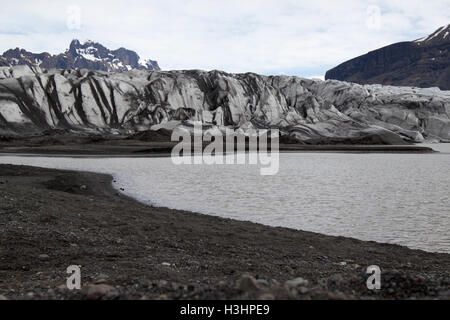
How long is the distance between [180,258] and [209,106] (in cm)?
12848

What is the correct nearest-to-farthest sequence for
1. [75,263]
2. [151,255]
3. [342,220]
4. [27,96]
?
[75,263] → [151,255] → [342,220] → [27,96]

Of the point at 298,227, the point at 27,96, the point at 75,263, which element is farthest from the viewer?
the point at 27,96

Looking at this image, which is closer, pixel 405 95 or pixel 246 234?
pixel 246 234

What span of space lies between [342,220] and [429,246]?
452cm

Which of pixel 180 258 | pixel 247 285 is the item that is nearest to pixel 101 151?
pixel 180 258

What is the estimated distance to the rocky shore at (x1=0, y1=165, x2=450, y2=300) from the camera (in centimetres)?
575

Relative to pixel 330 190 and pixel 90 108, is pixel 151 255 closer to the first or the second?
pixel 330 190

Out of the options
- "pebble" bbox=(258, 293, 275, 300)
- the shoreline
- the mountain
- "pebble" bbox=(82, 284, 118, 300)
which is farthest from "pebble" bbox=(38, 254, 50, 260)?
the mountain

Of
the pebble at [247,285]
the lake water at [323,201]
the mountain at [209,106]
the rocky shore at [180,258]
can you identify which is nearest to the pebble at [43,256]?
the rocky shore at [180,258]

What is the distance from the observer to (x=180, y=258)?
979cm

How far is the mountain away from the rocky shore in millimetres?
87941
